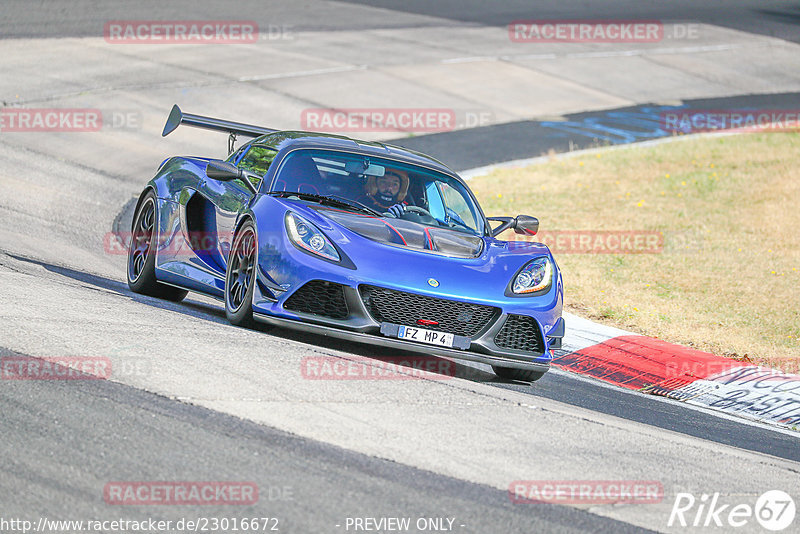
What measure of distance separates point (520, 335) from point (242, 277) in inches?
75.7

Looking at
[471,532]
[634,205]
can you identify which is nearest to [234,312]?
[471,532]

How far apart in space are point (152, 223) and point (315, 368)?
3354mm

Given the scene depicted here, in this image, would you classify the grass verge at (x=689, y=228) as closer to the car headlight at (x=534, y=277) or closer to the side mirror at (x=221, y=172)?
the car headlight at (x=534, y=277)

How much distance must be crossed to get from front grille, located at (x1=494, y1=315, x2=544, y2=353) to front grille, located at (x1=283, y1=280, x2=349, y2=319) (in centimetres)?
107

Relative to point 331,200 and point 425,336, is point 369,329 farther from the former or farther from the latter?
point 331,200

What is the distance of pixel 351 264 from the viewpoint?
22.9 feet

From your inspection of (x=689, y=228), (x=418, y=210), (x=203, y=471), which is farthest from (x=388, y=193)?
(x=689, y=228)

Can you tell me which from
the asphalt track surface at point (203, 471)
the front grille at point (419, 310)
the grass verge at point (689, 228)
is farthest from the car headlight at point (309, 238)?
the grass verge at point (689, 228)

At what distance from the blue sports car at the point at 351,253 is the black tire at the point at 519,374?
0.01m

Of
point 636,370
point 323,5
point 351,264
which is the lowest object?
point 636,370

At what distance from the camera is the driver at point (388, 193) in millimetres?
8109

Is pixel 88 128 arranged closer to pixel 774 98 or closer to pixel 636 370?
pixel 636 370

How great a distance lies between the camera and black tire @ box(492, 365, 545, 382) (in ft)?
25.6

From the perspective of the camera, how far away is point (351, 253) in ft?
23.1
